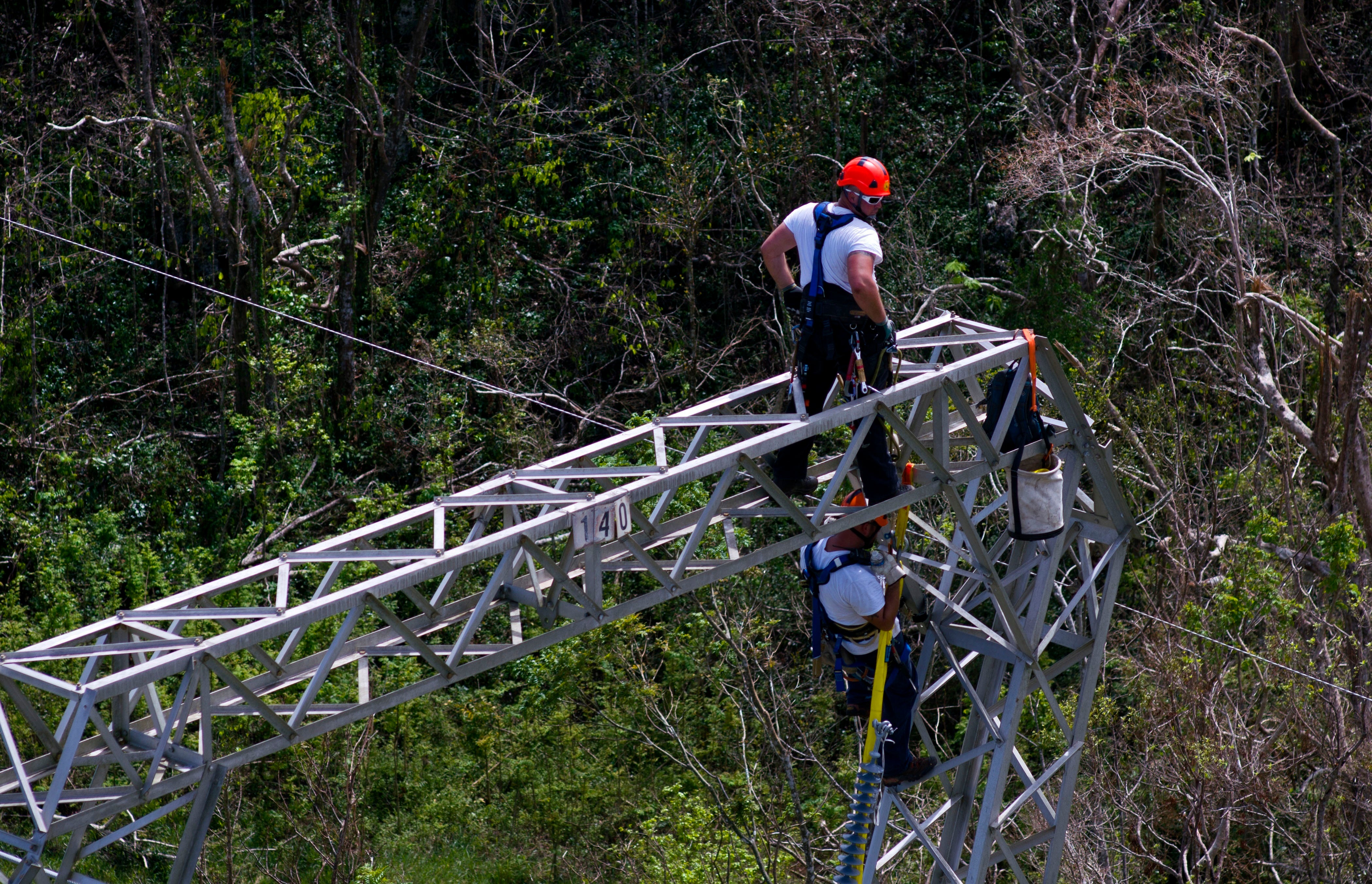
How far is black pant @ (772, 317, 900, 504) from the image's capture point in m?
7.66

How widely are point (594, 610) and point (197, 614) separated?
1.99 metres

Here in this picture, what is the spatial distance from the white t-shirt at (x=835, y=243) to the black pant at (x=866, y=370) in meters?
0.24

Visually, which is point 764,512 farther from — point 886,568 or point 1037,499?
point 1037,499

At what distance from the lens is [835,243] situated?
24.6 feet

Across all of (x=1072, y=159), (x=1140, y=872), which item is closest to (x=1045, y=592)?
(x=1140, y=872)

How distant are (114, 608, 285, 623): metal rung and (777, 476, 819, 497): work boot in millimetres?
3176

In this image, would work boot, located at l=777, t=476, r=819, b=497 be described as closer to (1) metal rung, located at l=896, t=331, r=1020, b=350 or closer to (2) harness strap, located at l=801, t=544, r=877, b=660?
(2) harness strap, located at l=801, t=544, r=877, b=660

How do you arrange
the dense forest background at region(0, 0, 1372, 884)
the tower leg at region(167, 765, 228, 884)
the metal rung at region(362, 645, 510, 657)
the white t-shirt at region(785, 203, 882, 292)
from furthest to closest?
the dense forest background at region(0, 0, 1372, 884) < the white t-shirt at region(785, 203, 882, 292) < the metal rung at region(362, 645, 510, 657) < the tower leg at region(167, 765, 228, 884)

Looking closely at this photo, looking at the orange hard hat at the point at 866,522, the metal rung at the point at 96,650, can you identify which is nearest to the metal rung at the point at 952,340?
the orange hard hat at the point at 866,522

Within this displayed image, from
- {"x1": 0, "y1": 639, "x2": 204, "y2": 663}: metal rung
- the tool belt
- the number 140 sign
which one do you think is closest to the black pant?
the tool belt

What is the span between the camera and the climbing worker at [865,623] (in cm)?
787

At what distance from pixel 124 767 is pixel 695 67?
52.9ft

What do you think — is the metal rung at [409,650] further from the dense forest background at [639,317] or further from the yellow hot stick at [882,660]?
the dense forest background at [639,317]

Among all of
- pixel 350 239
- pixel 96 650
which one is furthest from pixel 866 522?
pixel 350 239
